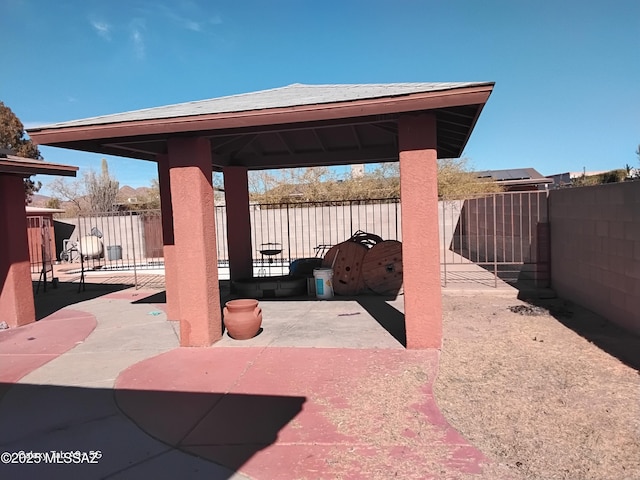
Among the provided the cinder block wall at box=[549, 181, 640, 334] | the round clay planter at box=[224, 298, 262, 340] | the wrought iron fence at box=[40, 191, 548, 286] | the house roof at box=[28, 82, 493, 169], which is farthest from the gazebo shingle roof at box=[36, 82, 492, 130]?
the wrought iron fence at box=[40, 191, 548, 286]

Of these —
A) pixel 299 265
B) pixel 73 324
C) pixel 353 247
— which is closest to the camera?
pixel 73 324

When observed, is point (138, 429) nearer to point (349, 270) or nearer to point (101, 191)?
point (349, 270)

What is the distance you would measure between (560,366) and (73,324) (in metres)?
8.07

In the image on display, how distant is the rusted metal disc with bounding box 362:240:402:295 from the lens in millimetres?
9873

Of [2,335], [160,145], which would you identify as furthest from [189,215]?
[2,335]

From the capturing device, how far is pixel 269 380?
495 cm

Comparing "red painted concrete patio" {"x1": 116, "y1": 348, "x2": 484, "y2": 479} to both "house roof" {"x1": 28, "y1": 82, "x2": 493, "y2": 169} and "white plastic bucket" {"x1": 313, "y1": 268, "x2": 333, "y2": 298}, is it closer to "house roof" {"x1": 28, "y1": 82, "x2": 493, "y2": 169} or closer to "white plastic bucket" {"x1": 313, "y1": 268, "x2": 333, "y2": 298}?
"house roof" {"x1": 28, "y1": 82, "x2": 493, "y2": 169}

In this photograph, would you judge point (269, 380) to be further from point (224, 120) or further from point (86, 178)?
point (86, 178)

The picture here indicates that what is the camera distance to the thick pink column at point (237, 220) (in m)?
10.8

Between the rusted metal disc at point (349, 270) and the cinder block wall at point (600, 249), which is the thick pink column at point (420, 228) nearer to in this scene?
the cinder block wall at point (600, 249)

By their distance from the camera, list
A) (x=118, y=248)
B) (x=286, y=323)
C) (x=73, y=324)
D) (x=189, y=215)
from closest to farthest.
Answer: (x=189, y=215) < (x=286, y=323) < (x=73, y=324) < (x=118, y=248)

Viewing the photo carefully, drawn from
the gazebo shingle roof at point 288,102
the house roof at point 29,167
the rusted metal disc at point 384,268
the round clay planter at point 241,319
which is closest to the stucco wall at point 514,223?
the rusted metal disc at point 384,268

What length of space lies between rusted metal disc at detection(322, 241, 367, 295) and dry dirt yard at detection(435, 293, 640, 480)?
9.51ft

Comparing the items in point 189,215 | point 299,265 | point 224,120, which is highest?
point 224,120
